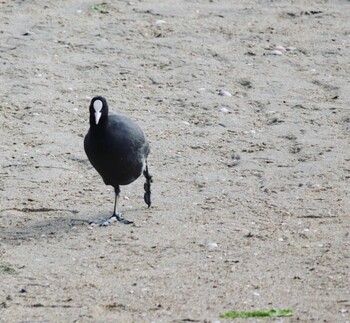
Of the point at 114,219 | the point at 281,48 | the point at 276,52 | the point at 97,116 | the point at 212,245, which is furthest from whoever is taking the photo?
the point at 281,48

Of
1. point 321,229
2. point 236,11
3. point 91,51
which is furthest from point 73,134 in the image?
point 236,11

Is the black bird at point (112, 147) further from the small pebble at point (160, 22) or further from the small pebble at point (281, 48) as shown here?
the small pebble at point (160, 22)

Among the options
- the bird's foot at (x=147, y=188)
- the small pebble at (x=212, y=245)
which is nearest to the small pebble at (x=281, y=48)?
the bird's foot at (x=147, y=188)

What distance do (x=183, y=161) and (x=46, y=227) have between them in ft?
5.48

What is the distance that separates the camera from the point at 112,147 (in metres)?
7.67

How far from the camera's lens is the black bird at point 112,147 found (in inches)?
302

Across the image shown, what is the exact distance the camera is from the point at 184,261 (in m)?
7.00

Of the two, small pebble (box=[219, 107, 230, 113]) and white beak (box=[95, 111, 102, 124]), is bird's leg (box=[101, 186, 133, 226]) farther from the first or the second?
small pebble (box=[219, 107, 230, 113])

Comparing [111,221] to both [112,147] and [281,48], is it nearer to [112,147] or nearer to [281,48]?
[112,147]

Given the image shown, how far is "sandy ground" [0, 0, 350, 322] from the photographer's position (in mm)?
6539

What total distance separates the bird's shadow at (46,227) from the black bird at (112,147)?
164 millimetres

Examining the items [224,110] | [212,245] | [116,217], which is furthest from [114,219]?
[224,110]

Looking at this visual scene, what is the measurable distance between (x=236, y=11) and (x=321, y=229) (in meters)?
5.18

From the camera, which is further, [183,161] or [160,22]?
[160,22]
